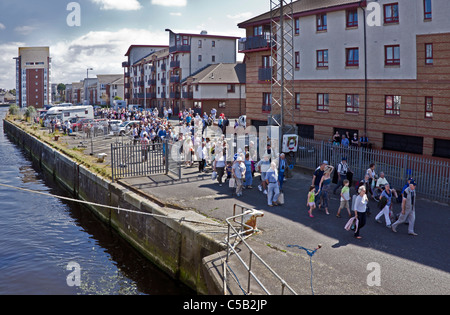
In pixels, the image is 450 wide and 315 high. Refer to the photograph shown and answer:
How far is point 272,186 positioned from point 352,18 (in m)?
16.9

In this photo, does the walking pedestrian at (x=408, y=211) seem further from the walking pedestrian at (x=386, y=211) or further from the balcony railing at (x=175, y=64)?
the balcony railing at (x=175, y=64)

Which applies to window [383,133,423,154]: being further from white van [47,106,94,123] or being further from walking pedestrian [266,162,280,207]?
white van [47,106,94,123]

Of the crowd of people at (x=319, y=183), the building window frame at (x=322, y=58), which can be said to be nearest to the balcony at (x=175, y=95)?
the building window frame at (x=322, y=58)

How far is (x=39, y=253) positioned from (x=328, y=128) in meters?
19.8

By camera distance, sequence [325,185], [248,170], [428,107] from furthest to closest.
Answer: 1. [428,107]
2. [248,170]
3. [325,185]

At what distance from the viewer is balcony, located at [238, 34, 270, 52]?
3419 cm

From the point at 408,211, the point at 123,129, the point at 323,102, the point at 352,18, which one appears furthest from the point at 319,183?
the point at 123,129

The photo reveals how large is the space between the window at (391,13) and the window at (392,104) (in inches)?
166

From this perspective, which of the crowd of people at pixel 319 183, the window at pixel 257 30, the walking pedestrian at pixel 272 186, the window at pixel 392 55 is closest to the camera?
the crowd of people at pixel 319 183

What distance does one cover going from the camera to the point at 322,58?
1184 inches

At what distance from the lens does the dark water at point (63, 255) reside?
13.4 metres

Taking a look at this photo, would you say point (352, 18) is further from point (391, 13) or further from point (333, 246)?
point (333, 246)
